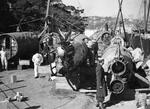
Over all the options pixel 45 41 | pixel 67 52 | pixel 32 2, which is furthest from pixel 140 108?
pixel 32 2

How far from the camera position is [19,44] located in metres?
21.7

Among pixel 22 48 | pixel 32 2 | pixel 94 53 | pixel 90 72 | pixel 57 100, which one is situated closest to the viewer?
pixel 57 100

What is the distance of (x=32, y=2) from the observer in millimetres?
36312

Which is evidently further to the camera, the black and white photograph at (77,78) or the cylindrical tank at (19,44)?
the cylindrical tank at (19,44)

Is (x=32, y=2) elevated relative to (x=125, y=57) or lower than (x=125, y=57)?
elevated

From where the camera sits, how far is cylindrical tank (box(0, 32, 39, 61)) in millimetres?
21812

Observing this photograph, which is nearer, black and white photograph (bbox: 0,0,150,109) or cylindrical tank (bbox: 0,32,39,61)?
black and white photograph (bbox: 0,0,150,109)

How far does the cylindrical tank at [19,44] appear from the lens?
21812 millimetres

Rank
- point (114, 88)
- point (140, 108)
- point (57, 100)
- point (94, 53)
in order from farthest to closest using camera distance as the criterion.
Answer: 1. point (94, 53)
2. point (57, 100)
3. point (114, 88)
4. point (140, 108)

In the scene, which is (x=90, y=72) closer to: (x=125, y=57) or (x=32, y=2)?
(x=125, y=57)

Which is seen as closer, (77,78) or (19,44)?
(77,78)

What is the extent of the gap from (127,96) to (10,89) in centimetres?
560

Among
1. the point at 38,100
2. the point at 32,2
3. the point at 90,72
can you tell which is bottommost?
the point at 38,100

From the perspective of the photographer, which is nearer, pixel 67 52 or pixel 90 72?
pixel 67 52
